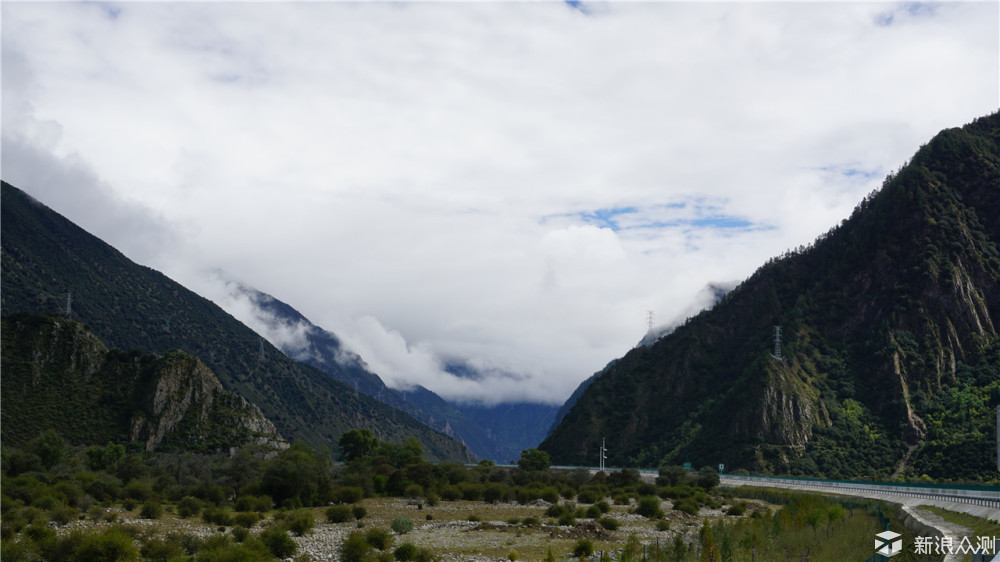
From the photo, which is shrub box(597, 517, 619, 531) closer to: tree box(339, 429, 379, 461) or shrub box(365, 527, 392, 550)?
shrub box(365, 527, 392, 550)

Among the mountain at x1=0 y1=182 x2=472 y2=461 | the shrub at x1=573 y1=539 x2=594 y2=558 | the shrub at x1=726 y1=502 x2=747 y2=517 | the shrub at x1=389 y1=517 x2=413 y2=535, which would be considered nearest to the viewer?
the shrub at x1=573 y1=539 x2=594 y2=558

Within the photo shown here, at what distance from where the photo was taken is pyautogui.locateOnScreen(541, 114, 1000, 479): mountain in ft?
390

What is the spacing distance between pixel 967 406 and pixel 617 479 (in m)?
59.3

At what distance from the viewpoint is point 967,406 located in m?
115

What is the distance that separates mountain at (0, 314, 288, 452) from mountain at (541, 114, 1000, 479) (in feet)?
229

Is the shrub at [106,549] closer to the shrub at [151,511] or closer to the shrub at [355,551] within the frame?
the shrub at [355,551]

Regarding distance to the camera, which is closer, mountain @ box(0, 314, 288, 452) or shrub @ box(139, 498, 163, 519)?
shrub @ box(139, 498, 163, 519)

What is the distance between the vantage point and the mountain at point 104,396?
324 feet

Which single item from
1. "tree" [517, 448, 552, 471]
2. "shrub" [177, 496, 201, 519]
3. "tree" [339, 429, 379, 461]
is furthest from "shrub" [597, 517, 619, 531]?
"tree" [339, 429, 379, 461]

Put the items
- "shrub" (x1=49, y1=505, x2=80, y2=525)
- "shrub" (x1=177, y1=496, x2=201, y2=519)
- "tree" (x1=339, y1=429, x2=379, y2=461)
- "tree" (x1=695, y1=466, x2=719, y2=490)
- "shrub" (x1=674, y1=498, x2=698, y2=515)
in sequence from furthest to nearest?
"tree" (x1=339, y1=429, x2=379, y2=461) → "tree" (x1=695, y1=466, x2=719, y2=490) → "shrub" (x1=674, y1=498, x2=698, y2=515) → "shrub" (x1=177, y1=496, x2=201, y2=519) → "shrub" (x1=49, y1=505, x2=80, y2=525)

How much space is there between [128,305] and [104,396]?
52606 millimetres

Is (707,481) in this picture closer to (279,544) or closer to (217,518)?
(217,518)

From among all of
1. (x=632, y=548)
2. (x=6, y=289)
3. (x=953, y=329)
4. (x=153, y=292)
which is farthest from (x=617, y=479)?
(x=153, y=292)

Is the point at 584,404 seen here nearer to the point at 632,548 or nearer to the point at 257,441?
the point at 257,441
